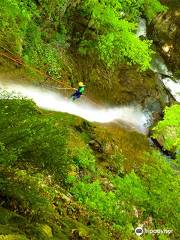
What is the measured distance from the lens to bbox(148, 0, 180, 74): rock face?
30344 mm

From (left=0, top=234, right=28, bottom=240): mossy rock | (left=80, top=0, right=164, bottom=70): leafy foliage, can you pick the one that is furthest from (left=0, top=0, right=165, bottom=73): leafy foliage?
(left=0, top=234, right=28, bottom=240): mossy rock

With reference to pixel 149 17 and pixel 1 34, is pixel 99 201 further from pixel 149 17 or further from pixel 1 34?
pixel 149 17

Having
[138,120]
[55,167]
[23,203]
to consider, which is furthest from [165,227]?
[138,120]

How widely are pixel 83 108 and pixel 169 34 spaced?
12.7 m

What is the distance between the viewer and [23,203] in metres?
6.93

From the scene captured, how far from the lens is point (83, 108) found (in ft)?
71.1

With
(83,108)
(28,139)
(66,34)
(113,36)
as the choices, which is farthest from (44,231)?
(66,34)

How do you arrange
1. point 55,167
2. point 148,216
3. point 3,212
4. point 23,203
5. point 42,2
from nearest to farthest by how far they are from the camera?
point 3,212, point 23,203, point 55,167, point 148,216, point 42,2

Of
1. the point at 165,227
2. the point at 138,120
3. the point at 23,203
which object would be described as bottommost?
the point at 138,120

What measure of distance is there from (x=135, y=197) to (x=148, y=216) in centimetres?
139

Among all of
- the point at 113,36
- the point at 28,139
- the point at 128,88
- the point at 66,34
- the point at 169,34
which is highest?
the point at 28,139

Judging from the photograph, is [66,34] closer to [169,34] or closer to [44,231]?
[169,34]

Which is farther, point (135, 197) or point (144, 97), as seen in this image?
point (144, 97)

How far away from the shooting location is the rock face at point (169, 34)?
30344 millimetres
